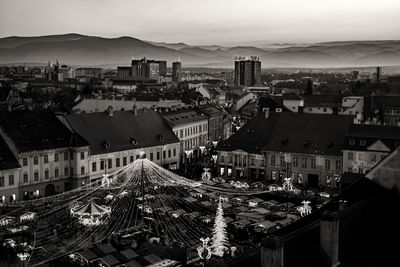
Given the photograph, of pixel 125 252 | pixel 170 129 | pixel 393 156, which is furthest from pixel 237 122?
pixel 393 156

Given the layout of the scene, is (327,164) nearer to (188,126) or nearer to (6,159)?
(188,126)

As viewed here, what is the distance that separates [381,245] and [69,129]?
41.4 meters

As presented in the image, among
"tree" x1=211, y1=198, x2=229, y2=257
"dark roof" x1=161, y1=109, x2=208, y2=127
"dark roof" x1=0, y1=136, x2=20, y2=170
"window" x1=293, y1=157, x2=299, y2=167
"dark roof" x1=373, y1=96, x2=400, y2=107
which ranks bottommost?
"tree" x1=211, y1=198, x2=229, y2=257

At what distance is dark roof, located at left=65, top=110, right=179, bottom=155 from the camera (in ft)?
181

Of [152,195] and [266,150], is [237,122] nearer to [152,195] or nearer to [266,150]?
[266,150]

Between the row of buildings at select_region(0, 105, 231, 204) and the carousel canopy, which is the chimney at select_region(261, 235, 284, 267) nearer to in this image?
the carousel canopy

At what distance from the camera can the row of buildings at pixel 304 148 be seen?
51.9m

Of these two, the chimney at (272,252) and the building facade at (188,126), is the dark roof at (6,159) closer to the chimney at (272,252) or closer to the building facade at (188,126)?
the building facade at (188,126)

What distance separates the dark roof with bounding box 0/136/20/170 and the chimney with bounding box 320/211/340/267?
122 feet

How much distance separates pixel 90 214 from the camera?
39.0 metres

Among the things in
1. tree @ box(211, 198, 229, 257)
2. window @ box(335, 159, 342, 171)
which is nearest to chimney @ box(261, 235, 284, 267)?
tree @ box(211, 198, 229, 257)

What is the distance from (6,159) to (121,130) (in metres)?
14.2

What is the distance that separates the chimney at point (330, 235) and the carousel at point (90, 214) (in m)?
25.9

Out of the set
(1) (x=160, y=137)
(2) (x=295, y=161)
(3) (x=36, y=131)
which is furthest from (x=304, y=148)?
(3) (x=36, y=131)
